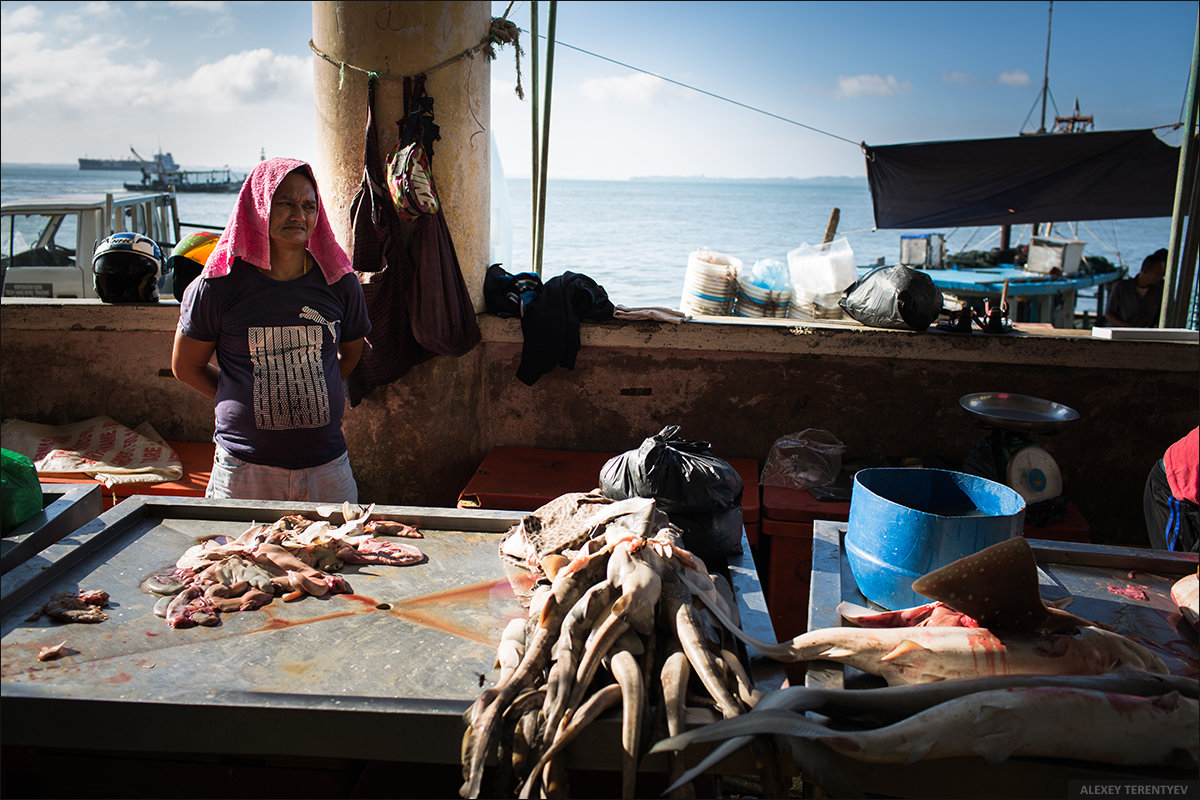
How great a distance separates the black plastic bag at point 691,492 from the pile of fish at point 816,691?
1.57 ft

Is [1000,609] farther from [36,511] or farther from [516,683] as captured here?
[36,511]

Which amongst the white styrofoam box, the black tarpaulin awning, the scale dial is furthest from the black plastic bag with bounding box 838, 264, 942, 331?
the white styrofoam box

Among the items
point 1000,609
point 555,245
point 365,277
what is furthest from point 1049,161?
point 555,245

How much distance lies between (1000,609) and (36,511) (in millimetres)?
2705

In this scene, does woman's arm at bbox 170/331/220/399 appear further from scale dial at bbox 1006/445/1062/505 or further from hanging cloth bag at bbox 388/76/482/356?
scale dial at bbox 1006/445/1062/505

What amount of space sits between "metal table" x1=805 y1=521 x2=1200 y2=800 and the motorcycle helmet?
411cm

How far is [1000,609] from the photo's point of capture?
187 centimetres

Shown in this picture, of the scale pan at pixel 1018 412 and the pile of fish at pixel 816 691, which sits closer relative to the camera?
the pile of fish at pixel 816 691

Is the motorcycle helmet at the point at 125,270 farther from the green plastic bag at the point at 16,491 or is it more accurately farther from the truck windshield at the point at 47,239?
the truck windshield at the point at 47,239

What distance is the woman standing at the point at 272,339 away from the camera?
3.10 metres

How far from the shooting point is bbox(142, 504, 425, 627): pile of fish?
2.27 metres

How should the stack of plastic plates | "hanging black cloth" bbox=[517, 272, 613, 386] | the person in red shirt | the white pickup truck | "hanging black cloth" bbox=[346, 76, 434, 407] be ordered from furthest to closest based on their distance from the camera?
the white pickup truck < the stack of plastic plates < "hanging black cloth" bbox=[517, 272, 613, 386] < "hanging black cloth" bbox=[346, 76, 434, 407] < the person in red shirt

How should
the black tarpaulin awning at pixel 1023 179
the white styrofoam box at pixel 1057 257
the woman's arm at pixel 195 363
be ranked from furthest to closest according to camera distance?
the white styrofoam box at pixel 1057 257 < the black tarpaulin awning at pixel 1023 179 < the woman's arm at pixel 195 363

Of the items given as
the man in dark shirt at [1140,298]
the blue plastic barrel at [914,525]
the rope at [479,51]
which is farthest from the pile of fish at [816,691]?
the man in dark shirt at [1140,298]
